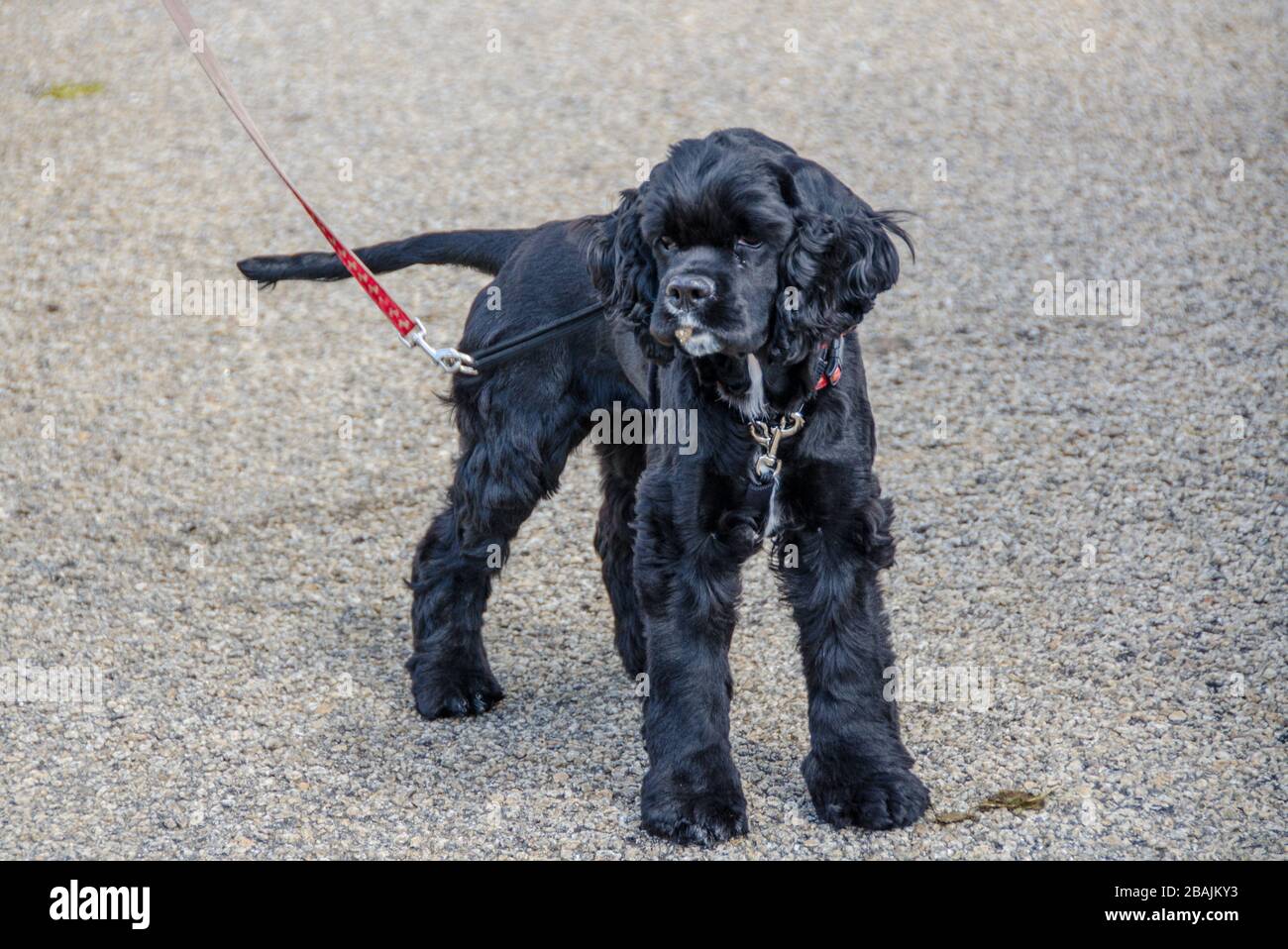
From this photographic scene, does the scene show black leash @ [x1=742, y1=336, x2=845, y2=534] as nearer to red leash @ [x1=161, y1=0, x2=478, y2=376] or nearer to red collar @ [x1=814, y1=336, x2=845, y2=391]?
red collar @ [x1=814, y1=336, x2=845, y2=391]

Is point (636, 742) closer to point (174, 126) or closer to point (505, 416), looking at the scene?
point (505, 416)

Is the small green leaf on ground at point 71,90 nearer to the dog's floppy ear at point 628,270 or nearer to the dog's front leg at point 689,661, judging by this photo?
the dog's floppy ear at point 628,270

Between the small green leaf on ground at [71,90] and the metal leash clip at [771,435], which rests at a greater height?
the small green leaf on ground at [71,90]

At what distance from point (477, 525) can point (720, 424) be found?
0.98 metres

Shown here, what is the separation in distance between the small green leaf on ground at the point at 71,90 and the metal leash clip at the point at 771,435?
Result: 7.59 meters

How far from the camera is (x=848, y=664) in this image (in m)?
3.58

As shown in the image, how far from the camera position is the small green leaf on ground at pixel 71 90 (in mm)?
9602

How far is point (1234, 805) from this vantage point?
358 centimetres

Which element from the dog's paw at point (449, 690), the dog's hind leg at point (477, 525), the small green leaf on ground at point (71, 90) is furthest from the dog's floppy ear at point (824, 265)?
the small green leaf on ground at point (71, 90)

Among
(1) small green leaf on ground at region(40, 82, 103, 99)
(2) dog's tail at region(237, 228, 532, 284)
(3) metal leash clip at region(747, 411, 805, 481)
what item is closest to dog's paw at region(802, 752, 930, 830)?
(3) metal leash clip at region(747, 411, 805, 481)

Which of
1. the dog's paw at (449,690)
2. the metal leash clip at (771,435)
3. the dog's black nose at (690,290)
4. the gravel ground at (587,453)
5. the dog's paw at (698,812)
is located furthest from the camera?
the dog's paw at (449,690)

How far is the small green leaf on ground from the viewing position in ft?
31.5

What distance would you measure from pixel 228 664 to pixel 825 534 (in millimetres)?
2043

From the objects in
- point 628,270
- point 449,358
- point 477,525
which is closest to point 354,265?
point 449,358
